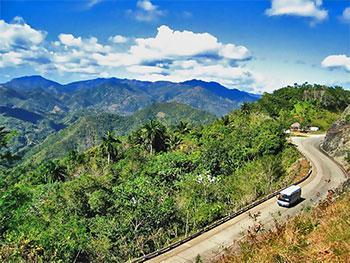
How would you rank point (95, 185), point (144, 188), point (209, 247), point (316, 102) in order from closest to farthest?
1. point (209, 247)
2. point (144, 188)
3. point (95, 185)
4. point (316, 102)

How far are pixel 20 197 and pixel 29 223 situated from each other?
279 inches

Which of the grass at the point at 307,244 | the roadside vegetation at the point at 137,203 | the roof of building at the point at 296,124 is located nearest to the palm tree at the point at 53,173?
the roadside vegetation at the point at 137,203

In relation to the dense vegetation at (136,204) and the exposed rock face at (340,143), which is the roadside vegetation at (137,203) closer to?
the dense vegetation at (136,204)

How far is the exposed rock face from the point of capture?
132 feet

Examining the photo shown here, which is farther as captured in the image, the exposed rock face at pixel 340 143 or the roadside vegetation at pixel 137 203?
the exposed rock face at pixel 340 143

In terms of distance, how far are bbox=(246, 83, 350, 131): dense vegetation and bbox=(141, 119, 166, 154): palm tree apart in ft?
112

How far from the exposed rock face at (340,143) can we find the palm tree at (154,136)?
3474cm

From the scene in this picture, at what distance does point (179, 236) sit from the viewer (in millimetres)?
23000

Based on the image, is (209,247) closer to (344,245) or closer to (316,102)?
(344,245)

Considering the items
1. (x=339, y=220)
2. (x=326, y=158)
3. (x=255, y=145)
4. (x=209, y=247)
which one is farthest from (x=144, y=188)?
(x=326, y=158)

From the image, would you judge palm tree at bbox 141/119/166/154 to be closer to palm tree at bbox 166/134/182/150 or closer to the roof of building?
palm tree at bbox 166/134/182/150

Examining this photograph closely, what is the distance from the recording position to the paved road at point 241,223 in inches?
714

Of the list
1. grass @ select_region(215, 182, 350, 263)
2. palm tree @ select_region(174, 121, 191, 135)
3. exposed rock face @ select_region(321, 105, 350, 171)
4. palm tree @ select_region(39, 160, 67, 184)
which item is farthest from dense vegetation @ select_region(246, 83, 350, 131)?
grass @ select_region(215, 182, 350, 263)

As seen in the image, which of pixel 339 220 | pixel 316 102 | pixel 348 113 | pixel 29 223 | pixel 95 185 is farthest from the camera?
pixel 316 102
